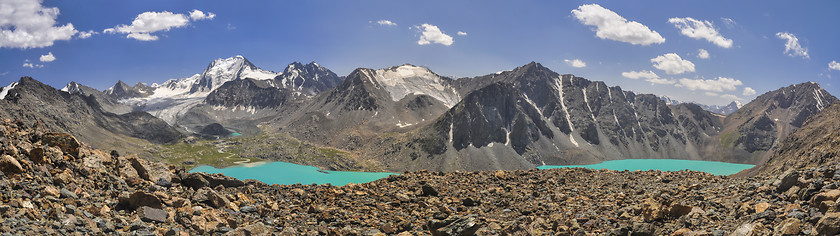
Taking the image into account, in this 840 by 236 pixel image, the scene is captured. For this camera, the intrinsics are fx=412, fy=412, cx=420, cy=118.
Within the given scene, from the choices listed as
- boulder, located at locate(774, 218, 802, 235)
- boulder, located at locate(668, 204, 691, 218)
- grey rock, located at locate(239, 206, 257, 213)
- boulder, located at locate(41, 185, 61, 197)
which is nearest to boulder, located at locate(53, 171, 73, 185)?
boulder, located at locate(41, 185, 61, 197)

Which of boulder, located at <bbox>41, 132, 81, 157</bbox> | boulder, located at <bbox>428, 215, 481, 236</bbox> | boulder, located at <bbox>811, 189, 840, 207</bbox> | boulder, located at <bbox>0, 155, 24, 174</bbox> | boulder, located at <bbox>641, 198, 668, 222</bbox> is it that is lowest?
boulder, located at <bbox>428, 215, 481, 236</bbox>

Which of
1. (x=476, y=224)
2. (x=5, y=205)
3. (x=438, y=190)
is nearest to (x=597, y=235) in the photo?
(x=476, y=224)

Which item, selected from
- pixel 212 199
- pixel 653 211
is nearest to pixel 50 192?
pixel 212 199

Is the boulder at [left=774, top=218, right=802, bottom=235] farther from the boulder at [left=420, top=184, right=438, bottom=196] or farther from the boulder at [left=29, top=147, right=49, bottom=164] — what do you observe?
the boulder at [left=29, top=147, right=49, bottom=164]

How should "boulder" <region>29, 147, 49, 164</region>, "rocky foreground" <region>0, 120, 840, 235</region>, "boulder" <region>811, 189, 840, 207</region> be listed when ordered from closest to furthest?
"boulder" <region>811, 189, 840, 207</region>, "rocky foreground" <region>0, 120, 840, 235</region>, "boulder" <region>29, 147, 49, 164</region>

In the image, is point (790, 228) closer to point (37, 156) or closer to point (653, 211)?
point (653, 211)

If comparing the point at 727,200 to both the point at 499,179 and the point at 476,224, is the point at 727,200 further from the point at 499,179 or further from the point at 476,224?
the point at 499,179

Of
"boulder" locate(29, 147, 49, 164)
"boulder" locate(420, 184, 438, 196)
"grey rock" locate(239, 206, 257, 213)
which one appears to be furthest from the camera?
"boulder" locate(420, 184, 438, 196)
